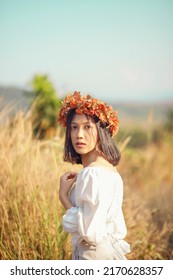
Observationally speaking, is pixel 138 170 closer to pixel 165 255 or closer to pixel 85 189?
pixel 165 255

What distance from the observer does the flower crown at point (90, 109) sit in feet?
8.52

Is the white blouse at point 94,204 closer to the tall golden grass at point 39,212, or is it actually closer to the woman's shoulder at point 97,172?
the woman's shoulder at point 97,172

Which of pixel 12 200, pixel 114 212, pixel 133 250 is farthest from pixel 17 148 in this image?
pixel 114 212

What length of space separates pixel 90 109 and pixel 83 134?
0.39 ft

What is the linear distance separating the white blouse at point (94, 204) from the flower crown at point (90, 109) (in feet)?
0.81

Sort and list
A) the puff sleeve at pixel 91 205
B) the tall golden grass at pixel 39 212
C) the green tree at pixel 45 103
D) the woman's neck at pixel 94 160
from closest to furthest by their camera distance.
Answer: the puff sleeve at pixel 91 205 < the woman's neck at pixel 94 160 < the tall golden grass at pixel 39 212 < the green tree at pixel 45 103

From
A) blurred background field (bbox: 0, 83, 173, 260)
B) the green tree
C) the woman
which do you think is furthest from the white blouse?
the green tree

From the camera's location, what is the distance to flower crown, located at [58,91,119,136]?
102 inches

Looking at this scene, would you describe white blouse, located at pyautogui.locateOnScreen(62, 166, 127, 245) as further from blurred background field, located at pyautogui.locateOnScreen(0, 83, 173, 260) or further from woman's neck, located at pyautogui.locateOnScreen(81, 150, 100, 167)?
blurred background field, located at pyautogui.locateOnScreen(0, 83, 173, 260)

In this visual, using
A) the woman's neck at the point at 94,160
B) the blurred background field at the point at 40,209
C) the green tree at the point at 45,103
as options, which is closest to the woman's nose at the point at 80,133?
the woman's neck at the point at 94,160

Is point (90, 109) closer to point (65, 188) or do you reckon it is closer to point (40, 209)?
point (65, 188)

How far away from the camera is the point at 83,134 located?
258cm
